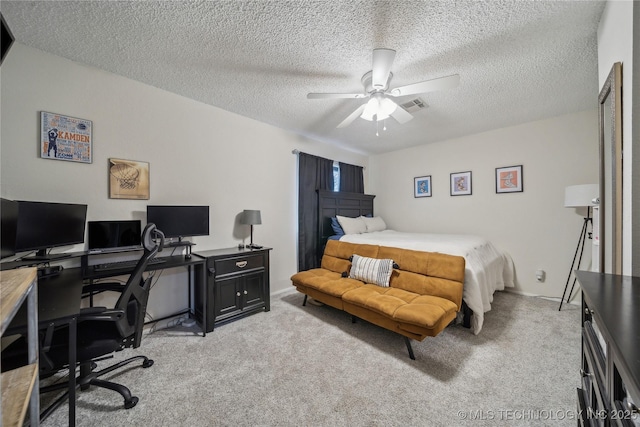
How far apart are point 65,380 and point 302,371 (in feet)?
5.64

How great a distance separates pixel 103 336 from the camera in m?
1.47

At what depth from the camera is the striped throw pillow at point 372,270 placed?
265 centimetres

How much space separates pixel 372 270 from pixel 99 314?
7.66 feet

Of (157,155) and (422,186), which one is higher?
(157,155)

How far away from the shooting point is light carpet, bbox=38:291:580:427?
1.43 m

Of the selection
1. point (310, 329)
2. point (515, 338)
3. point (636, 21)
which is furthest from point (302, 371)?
point (636, 21)

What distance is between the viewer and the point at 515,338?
2234 millimetres

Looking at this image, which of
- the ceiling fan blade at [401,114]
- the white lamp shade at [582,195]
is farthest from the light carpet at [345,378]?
the ceiling fan blade at [401,114]

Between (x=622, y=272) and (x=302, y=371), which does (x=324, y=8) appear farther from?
(x=302, y=371)

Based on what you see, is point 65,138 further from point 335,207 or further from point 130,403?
point 335,207

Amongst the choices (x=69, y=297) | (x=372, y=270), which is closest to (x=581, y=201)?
(x=372, y=270)

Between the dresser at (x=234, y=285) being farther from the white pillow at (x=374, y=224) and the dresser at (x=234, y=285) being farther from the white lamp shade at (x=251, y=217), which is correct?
the white pillow at (x=374, y=224)

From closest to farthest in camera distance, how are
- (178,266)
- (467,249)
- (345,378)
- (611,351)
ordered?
(611,351), (345,378), (178,266), (467,249)

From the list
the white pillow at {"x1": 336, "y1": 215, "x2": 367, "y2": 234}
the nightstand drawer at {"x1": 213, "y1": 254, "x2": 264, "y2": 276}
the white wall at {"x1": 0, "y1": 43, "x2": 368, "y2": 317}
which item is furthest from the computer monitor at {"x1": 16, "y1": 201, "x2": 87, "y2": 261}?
the white pillow at {"x1": 336, "y1": 215, "x2": 367, "y2": 234}
